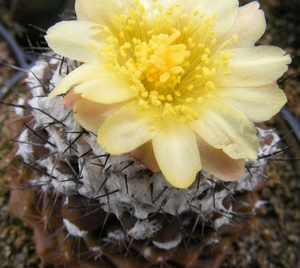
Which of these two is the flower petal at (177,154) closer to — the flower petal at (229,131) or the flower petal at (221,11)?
the flower petal at (229,131)

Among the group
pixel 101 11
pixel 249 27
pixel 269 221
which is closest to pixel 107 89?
pixel 101 11

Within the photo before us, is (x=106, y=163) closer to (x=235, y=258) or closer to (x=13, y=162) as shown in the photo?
(x=13, y=162)

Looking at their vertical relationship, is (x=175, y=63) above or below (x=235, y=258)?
above

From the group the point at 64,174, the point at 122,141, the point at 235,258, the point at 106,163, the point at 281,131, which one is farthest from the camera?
the point at 281,131

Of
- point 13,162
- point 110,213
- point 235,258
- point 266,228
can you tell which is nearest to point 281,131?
point 266,228

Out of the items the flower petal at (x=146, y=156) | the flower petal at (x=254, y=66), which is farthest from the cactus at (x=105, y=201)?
the flower petal at (x=254, y=66)
